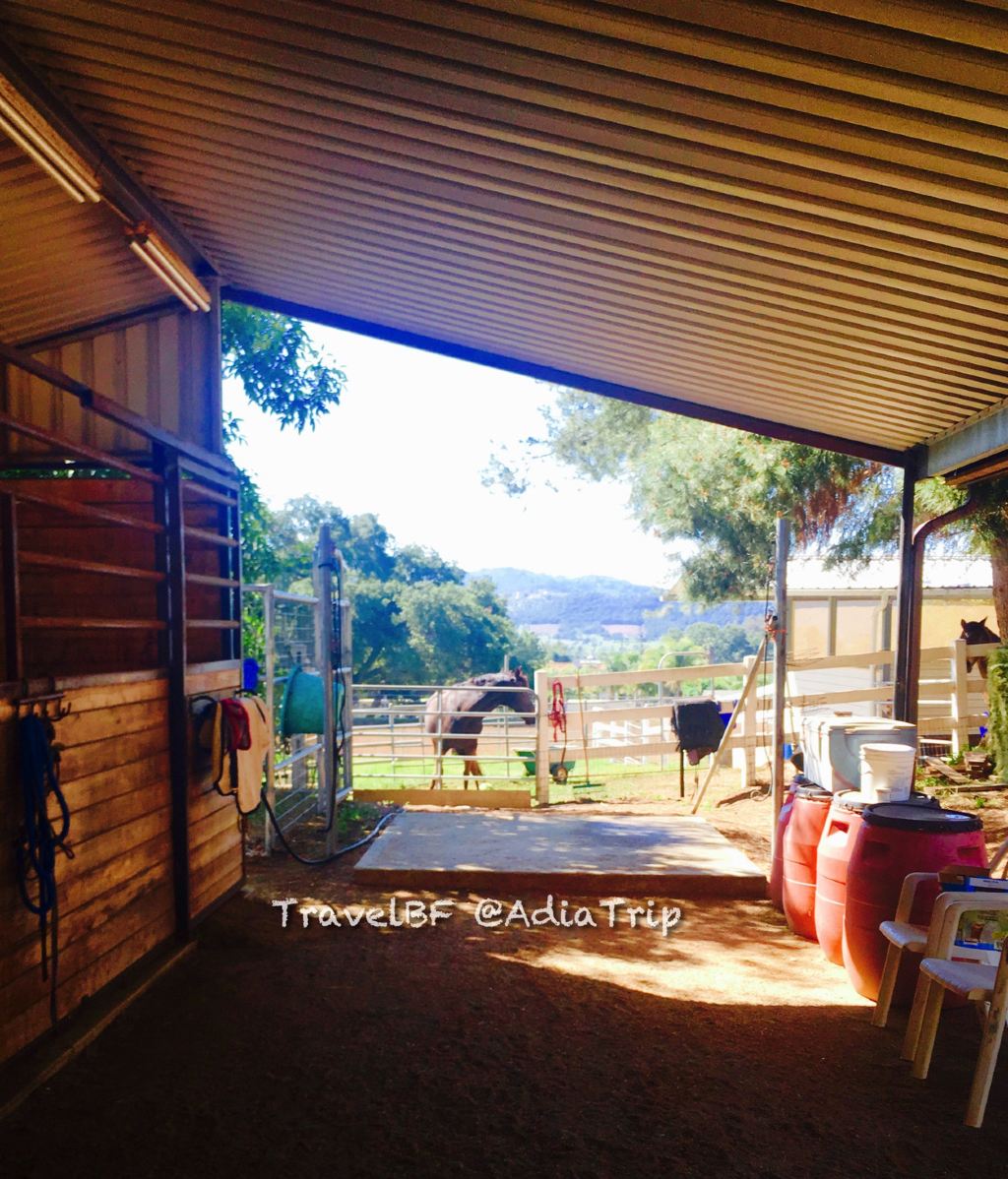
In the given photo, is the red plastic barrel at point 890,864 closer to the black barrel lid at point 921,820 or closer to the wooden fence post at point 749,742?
the black barrel lid at point 921,820

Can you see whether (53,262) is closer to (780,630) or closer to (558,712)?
(780,630)

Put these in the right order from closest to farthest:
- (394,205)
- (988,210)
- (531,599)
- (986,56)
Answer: (986,56), (988,210), (394,205), (531,599)

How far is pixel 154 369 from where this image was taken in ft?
17.1

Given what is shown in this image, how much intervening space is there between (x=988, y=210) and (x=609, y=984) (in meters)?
3.28

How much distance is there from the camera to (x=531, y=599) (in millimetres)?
117438

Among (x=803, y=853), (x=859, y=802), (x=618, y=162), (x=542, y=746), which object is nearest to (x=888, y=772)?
(x=859, y=802)

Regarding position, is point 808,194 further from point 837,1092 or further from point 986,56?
point 837,1092

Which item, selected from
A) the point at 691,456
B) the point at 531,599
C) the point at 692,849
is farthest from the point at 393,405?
the point at 692,849

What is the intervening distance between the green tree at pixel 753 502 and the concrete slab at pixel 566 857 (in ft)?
11.7

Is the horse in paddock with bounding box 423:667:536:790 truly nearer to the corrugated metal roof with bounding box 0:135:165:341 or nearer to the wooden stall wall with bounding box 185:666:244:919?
the wooden stall wall with bounding box 185:666:244:919

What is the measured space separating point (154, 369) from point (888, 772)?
4590 millimetres

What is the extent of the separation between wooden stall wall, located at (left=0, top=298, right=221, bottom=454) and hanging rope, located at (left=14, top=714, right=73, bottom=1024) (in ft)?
8.98

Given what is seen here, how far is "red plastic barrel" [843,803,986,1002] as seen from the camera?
127 inches

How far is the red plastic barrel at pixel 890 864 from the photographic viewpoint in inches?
127
